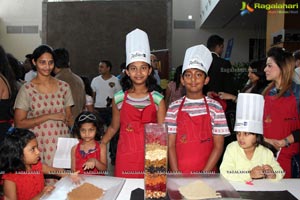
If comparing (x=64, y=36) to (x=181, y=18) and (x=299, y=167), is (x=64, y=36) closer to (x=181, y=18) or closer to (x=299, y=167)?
(x=181, y=18)

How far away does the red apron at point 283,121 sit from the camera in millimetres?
1990

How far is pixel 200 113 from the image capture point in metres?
1.81

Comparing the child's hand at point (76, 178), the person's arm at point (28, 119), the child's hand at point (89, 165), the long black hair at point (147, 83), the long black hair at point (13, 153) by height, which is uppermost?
the long black hair at point (147, 83)

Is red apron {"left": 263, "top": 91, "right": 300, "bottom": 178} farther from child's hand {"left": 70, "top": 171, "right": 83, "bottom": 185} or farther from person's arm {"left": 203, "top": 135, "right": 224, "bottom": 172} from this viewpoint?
child's hand {"left": 70, "top": 171, "right": 83, "bottom": 185}

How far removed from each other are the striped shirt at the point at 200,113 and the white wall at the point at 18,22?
29.4ft

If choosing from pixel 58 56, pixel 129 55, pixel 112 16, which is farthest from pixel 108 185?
pixel 112 16

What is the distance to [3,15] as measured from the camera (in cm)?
1007

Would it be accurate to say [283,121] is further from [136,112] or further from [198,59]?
[136,112]

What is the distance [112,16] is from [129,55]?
755 cm

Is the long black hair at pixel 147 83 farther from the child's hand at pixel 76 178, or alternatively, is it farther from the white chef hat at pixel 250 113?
the child's hand at pixel 76 178

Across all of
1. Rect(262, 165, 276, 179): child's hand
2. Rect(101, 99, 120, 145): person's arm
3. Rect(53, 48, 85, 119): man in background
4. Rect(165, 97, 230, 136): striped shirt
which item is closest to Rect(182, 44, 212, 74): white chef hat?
Rect(165, 97, 230, 136): striped shirt

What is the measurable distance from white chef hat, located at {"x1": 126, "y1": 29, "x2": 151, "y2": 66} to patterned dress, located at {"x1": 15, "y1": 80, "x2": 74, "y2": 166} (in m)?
0.49

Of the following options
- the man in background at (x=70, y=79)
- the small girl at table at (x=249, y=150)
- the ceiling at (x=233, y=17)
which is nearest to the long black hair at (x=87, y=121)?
the small girl at table at (x=249, y=150)

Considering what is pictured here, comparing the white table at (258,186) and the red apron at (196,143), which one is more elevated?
the red apron at (196,143)
